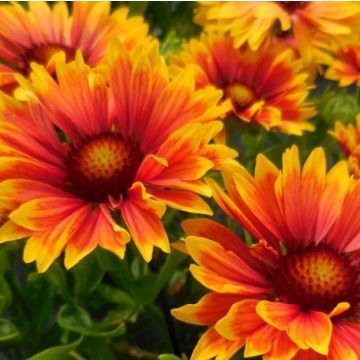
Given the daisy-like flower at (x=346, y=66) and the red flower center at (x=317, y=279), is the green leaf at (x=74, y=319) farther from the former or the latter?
the daisy-like flower at (x=346, y=66)

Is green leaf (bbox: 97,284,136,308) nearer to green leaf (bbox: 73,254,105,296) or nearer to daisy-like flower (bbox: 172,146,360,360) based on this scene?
green leaf (bbox: 73,254,105,296)

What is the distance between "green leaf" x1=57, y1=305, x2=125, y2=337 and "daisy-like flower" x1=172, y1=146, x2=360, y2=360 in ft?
0.48

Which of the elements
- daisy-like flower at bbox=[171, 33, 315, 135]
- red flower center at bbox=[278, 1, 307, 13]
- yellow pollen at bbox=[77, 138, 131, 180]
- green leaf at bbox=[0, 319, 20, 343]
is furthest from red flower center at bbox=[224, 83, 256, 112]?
green leaf at bbox=[0, 319, 20, 343]

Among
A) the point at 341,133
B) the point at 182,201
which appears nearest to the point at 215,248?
the point at 182,201

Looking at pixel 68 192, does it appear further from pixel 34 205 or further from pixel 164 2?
pixel 164 2

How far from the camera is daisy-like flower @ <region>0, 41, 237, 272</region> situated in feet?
1.78

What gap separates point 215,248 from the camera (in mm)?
531

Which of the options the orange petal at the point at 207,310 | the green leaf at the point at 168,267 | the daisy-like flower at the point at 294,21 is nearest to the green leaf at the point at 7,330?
the green leaf at the point at 168,267

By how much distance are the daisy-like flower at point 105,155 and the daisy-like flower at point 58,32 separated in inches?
6.7

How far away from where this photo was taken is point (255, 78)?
2.90ft

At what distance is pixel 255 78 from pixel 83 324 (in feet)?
1.14

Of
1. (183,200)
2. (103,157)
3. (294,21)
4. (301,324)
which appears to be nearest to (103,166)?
(103,157)

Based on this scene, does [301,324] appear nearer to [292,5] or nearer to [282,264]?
[282,264]

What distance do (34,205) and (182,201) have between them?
103 mm
